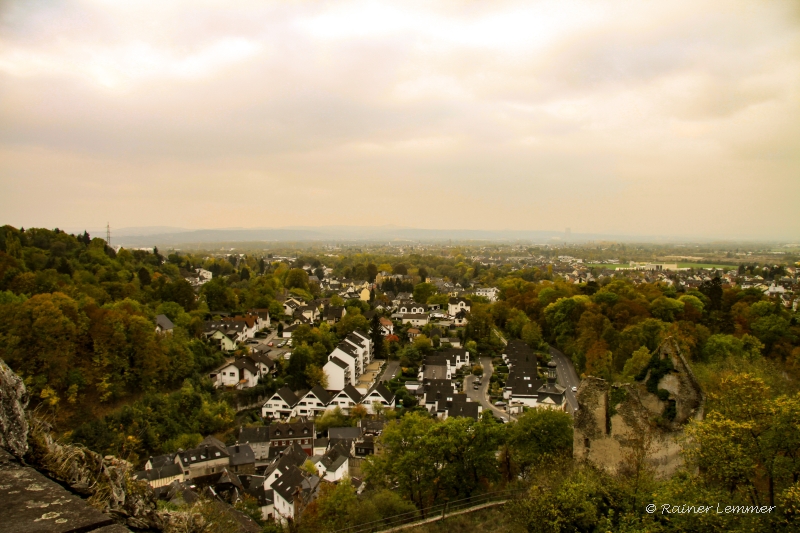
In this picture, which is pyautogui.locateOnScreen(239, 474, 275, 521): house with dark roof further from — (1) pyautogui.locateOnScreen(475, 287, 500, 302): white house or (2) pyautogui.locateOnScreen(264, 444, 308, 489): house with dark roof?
(1) pyautogui.locateOnScreen(475, 287, 500, 302): white house

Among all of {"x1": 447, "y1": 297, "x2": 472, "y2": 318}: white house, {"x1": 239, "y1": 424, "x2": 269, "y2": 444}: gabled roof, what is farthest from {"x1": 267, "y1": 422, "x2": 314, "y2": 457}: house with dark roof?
{"x1": 447, "y1": 297, "x2": 472, "y2": 318}: white house

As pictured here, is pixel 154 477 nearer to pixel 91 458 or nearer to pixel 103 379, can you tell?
pixel 103 379

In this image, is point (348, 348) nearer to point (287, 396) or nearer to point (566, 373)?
point (287, 396)

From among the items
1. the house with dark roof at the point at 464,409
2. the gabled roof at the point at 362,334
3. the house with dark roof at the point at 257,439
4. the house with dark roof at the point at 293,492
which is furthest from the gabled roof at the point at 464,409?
the gabled roof at the point at 362,334

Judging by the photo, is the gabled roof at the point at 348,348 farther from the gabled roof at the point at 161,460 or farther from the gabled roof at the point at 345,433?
the gabled roof at the point at 161,460

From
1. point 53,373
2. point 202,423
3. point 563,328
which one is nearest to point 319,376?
point 202,423

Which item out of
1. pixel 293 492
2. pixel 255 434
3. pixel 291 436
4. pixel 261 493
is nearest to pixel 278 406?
pixel 255 434
